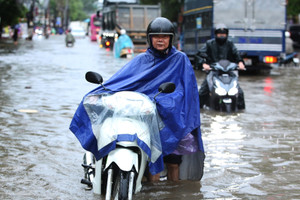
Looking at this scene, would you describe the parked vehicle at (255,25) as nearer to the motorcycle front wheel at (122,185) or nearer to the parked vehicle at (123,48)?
the parked vehicle at (123,48)

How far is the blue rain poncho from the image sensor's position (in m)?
5.00

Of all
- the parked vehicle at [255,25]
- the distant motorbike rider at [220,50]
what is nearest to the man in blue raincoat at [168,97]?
the distant motorbike rider at [220,50]

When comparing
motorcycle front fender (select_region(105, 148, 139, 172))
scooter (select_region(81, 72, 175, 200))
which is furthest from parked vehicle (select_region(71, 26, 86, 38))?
motorcycle front fender (select_region(105, 148, 139, 172))

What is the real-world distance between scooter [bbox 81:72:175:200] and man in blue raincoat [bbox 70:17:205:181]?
136 millimetres

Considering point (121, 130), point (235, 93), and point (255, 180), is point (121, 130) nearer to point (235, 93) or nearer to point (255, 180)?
point (255, 180)

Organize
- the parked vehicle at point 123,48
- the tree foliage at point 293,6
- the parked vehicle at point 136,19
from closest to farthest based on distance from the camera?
the parked vehicle at point 123,48 < the parked vehicle at point 136,19 < the tree foliage at point 293,6

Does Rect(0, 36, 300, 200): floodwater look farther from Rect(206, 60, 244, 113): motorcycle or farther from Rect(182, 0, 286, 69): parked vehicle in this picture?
Rect(182, 0, 286, 69): parked vehicle

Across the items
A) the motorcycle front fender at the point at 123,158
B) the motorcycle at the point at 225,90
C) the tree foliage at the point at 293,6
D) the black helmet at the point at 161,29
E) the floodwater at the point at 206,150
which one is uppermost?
the tree foliage at the point at 293,6

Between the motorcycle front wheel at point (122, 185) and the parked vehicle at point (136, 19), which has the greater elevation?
the parked vehicle at point (136, 19)

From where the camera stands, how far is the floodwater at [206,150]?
18.4ft

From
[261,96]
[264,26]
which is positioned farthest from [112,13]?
[261,96]

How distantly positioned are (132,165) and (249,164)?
247 cm

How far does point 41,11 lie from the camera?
5157 inches

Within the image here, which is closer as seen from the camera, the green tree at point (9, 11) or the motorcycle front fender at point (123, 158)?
the motorcycle front fender at point (123, 158)
